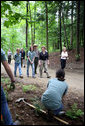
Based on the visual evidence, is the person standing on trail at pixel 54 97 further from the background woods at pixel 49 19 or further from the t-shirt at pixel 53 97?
the background woods at pixel 49 19

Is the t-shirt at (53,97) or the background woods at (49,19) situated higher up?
the background woods at (49,19)

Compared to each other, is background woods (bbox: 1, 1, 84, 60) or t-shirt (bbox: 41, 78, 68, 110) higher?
background woods (bbox: 1, 1, 84, 60)

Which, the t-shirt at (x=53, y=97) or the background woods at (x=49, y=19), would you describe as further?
the background woods at (x=49, y=19)

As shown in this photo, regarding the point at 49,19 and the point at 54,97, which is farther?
the point at 49,19

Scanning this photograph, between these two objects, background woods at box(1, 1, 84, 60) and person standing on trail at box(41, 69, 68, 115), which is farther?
background woods at box(1, 1, 84, 60)

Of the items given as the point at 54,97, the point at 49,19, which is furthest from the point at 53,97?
the point at 49,19

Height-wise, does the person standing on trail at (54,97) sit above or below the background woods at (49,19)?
below

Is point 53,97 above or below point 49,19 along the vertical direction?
below

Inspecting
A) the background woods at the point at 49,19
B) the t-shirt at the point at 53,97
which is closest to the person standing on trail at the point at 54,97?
the t-shirt at the point at 53,97

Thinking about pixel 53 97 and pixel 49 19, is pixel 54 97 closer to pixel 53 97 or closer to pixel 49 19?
pixel 53 97

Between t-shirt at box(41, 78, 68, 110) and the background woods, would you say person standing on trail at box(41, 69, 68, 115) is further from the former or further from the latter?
the background woods

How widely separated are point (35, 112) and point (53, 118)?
581mm

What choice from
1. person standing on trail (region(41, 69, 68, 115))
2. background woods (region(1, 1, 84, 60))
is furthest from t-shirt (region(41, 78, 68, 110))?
background woods (region(1, 1, 84, 60))

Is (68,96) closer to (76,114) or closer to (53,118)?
(76,114)
